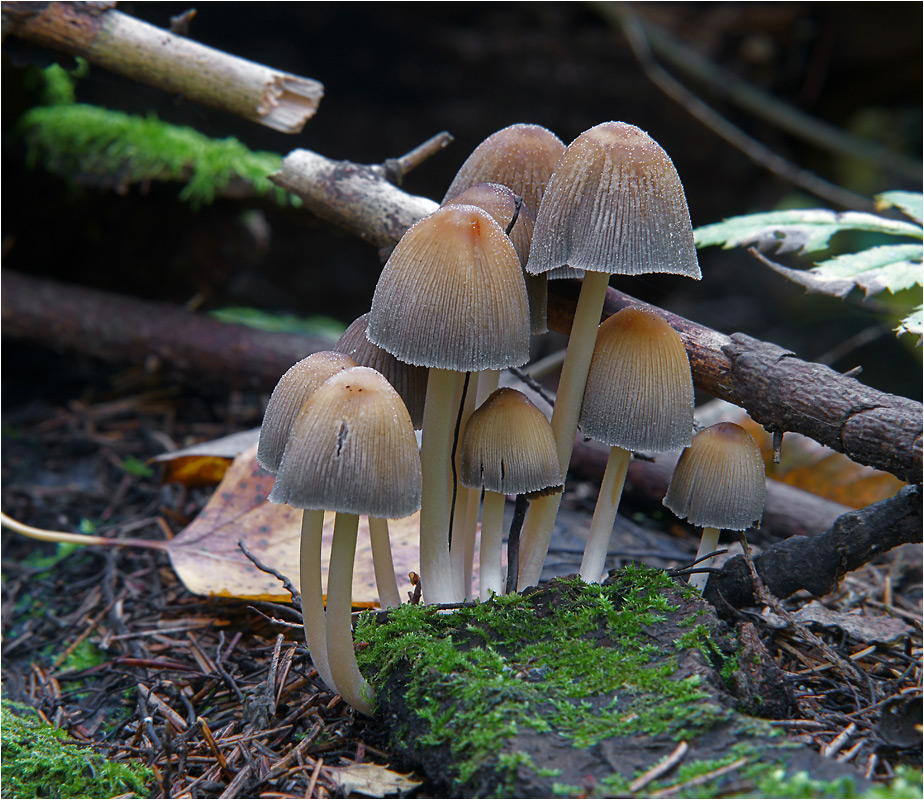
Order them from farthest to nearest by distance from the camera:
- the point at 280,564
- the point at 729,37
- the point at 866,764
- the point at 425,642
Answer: the point at 729,37
the point at 280,564
the point at 425,642
the point at 866,764

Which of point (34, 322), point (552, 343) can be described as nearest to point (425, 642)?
point (34, 322)

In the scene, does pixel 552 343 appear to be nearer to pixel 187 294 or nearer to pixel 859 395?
pixel 187 294

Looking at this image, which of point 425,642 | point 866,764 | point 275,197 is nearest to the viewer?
point 866,764

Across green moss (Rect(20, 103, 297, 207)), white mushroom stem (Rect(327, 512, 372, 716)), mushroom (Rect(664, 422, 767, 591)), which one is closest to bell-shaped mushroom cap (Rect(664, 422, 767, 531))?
mushroom (Rect(664, 422, 767, 591))

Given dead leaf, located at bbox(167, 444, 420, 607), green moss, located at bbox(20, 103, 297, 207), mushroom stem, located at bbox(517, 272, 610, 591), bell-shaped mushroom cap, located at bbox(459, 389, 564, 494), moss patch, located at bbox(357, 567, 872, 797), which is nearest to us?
moss patch, located at bbox(357, 567, 872, 797)

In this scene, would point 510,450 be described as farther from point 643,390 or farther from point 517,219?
point 517,219

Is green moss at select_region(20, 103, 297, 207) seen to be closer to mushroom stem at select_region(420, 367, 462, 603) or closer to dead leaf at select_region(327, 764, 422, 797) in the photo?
mushroom stem at select_region(420, 367, 462, 603)
